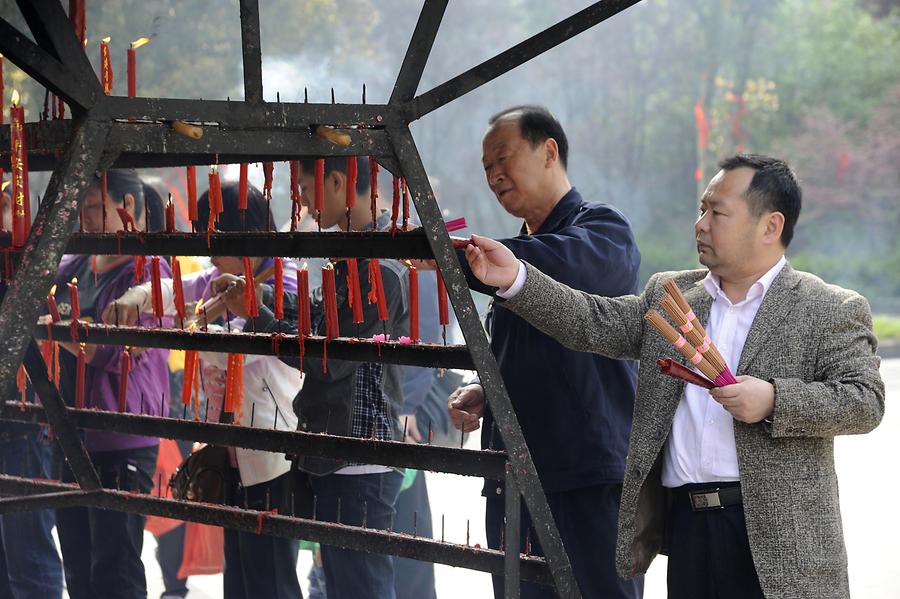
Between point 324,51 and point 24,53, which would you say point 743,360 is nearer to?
point 24,53

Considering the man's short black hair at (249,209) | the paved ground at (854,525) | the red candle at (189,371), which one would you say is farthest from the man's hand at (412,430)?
the red candle at (189,371)

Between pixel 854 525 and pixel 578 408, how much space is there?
3.92 m

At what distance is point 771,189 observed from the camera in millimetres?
2225

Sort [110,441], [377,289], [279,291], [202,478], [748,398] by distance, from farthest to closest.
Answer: [110,441]
[202,478]
[279,291]
[377,289]
[748,398]

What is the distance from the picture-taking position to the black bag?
10.5 feet

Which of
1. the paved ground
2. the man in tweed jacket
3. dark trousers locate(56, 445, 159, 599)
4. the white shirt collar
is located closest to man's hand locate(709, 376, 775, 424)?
the man in tweed jacket

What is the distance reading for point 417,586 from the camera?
4.09m

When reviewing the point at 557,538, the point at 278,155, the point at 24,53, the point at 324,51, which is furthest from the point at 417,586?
the point at 324,51

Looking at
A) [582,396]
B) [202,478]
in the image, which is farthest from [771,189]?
[202,478]

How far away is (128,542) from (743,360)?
2281 mm

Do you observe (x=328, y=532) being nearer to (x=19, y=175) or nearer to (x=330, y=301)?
(x=330, y=301)

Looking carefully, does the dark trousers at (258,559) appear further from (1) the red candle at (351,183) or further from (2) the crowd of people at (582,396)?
(1) the red candle at (351,183)

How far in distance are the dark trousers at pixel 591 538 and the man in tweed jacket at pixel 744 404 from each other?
27 centimetres

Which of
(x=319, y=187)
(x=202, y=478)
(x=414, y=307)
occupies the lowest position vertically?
(x=202, y=478)
